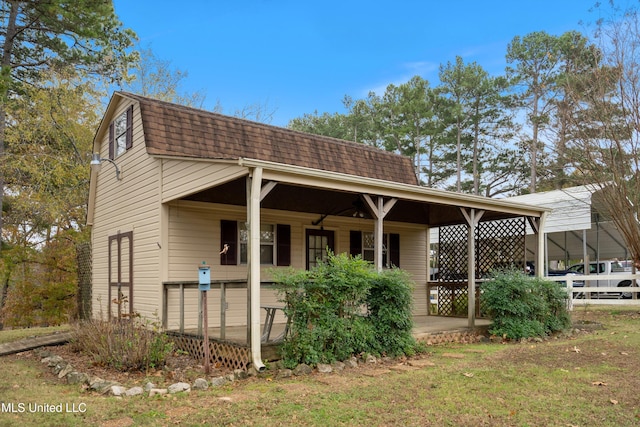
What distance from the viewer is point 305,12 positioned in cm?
1902

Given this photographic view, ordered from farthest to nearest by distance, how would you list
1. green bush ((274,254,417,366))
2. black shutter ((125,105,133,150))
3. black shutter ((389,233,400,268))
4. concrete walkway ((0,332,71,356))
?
black shutter ((389,233,400,268)) → black shutter ((125,105,133,150)) → concrete walkway ((0,332,71,356)) → green bush ((274,254,417,366))

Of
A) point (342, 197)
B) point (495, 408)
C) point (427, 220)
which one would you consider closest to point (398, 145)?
point (427, 220)

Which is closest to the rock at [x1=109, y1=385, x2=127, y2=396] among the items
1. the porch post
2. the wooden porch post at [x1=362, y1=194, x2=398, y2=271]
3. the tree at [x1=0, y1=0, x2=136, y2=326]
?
the wooden porch post at [x1=362, y1=194, x2=398, y2=271]

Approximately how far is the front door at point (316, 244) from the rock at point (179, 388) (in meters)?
5.41

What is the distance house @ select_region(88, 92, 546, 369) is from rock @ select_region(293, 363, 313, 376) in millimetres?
1268

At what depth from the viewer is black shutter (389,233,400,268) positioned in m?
12.6

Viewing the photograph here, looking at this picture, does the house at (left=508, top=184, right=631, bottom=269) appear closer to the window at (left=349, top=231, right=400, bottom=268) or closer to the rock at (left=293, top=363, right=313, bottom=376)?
the window at (left=349, top=231, right=400, bottom=268)

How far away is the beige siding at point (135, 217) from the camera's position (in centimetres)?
926

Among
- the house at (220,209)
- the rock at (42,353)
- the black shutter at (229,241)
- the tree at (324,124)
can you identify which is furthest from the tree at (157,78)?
the rock at (42,353)

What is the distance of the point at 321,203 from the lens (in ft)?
35.9

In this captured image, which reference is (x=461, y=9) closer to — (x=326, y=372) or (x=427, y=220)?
(x=427, y=220)

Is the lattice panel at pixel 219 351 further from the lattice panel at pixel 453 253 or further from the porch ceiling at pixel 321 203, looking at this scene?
the lattice panel at pixel 453 253

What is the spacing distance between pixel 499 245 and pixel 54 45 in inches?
612

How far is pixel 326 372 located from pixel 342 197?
4992 millimetres
